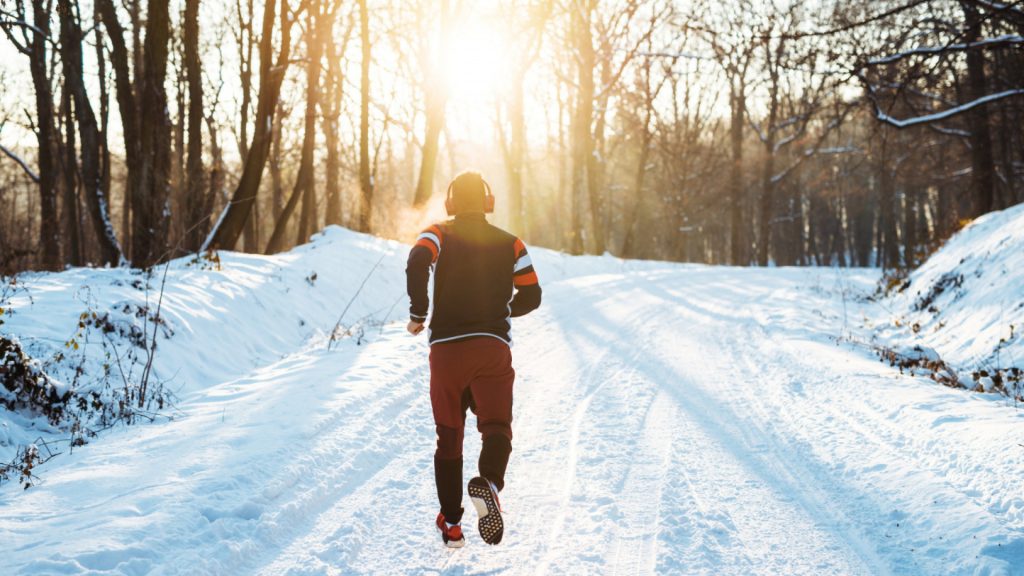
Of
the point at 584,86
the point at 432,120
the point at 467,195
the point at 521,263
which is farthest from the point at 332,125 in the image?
the point at 521,263

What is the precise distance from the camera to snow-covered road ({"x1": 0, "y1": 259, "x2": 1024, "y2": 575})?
341cm

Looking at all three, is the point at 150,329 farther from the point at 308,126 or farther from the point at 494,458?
the point at 308,126

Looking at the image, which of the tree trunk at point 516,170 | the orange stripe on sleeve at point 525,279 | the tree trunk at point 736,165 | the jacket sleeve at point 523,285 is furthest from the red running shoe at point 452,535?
the tree trunk at point 736,165

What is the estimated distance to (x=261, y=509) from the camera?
3.88 meters

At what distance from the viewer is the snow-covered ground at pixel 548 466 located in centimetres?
343

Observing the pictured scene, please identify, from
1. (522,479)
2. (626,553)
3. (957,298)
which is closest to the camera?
(626,553)

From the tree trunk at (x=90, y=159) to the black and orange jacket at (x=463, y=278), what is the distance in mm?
9911

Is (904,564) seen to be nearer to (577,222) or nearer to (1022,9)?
(1022,9)

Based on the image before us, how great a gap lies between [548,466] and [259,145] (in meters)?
10.5

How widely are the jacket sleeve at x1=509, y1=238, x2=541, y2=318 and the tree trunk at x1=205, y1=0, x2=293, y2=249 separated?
10092 millimetres

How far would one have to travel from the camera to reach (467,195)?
3828 mm

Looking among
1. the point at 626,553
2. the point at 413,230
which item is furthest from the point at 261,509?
the point at 413,230

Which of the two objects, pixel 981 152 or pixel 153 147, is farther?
pixel 981 152

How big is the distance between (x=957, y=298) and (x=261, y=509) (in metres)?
10.1
